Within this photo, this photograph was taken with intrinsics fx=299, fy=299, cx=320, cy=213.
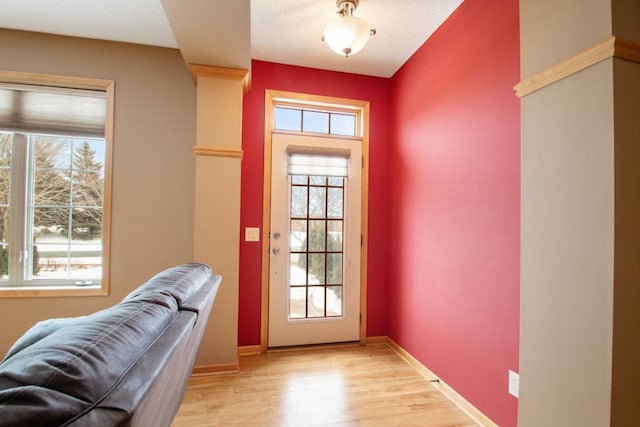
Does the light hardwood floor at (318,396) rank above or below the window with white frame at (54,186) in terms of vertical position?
below

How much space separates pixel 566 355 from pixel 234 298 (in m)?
2.11

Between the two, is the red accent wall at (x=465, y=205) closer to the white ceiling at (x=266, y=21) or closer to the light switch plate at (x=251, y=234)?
the white ceiling at (x=266, y=21)

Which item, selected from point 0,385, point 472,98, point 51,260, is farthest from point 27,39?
point 472,98

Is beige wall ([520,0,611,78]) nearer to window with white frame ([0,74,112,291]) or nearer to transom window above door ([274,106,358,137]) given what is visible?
transom window above door ([274,106,358,137])

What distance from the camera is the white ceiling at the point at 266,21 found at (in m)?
2.07

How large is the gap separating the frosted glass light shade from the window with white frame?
1953 millimetres

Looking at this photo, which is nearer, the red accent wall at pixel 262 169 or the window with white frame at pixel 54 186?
the window with white frame at pixel 54 186

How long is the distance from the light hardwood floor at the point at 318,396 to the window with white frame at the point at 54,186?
1362 mm

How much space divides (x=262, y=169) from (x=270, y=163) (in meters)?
0.10

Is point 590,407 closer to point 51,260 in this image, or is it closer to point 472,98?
point 472,98

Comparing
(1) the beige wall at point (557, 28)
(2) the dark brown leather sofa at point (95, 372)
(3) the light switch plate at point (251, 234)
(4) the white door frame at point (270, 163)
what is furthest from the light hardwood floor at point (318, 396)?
(1) the beige wall at point (557, 28)

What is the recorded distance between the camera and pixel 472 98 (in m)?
1.98

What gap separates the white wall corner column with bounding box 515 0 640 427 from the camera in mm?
1012

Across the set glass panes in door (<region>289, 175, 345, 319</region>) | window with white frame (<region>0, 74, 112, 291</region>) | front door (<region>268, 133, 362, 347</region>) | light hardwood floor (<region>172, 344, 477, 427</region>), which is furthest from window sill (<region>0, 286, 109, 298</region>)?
glass panes in door (<region>289, 175, 345, 319</region>)
